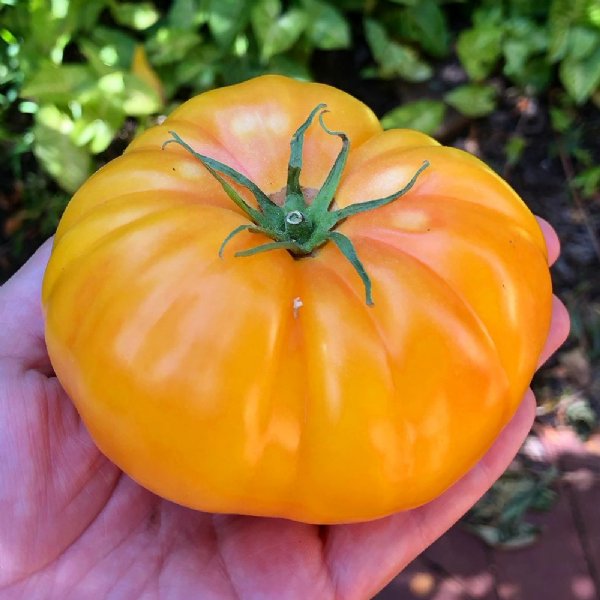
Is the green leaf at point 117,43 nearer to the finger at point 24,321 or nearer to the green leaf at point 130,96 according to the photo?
the green leaf at point 130,96

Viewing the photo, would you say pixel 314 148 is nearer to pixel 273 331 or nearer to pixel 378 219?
pixel 378 219

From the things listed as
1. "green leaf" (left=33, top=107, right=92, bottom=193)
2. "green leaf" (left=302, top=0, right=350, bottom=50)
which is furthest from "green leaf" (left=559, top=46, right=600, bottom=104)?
"green leaf" (left=33, top=107, right=92, bottom=193)

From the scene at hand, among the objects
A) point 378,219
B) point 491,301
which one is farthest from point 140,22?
point 491,301

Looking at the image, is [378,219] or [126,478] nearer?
[378,219]

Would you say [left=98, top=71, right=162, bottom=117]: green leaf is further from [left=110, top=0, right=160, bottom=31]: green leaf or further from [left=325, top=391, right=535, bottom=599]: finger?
[left=325, top=391, right=535, bottom=599]: finger

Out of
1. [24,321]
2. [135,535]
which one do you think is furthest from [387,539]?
[24,321]

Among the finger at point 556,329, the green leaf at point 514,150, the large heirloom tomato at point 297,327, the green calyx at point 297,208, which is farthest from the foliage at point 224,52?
the green calyx at point 297,208
